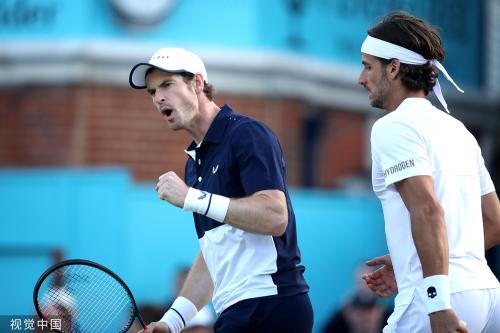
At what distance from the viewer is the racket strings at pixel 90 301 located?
16.9 feet

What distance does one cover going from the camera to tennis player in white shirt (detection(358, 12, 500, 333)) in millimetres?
4328

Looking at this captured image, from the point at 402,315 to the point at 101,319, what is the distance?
1.47 m

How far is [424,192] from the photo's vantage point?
14.3ft

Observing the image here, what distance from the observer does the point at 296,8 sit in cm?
1432

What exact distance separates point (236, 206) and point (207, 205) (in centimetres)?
12

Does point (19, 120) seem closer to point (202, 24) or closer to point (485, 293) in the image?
point (202, 24)

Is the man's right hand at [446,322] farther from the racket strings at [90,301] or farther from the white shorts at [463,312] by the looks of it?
the racket strings at [90,301]

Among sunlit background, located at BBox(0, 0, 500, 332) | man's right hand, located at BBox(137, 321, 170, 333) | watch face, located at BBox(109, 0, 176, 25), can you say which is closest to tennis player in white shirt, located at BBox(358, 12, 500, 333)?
man's right hand, located at BBox(137, 321, 170, 333)

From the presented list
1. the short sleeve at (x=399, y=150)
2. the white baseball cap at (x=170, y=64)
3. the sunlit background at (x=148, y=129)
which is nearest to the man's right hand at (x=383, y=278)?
the short sleeve at (x=399, y=150)

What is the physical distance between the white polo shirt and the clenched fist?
822 mm

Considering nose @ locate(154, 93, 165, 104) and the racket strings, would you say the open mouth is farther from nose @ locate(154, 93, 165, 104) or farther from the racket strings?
the racket strings

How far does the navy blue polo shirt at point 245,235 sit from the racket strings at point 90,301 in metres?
0.44

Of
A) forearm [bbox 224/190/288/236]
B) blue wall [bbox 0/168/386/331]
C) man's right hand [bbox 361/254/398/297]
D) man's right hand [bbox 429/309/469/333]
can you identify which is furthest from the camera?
blue wall [bbox 0/168/386/331]

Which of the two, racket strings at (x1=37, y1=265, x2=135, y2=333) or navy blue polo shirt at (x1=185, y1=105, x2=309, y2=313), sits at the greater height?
navy blue polo shirt at (x1=185, y1=105, x2=309, y2=313)
